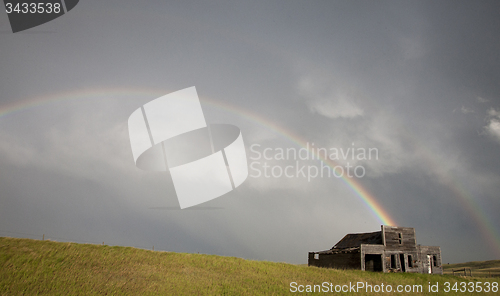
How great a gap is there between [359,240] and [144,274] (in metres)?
27.4

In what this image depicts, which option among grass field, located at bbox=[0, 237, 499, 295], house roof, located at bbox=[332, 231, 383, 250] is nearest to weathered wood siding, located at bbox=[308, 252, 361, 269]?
grass field, located at bbox=[0, 237, 499, 295]

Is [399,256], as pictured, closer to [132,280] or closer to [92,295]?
[132,280]

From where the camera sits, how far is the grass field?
17.1 metres

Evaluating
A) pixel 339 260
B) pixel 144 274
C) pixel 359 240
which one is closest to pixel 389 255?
pixel 339 260

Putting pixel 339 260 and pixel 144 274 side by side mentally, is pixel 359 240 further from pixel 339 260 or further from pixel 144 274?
pixel 144 274

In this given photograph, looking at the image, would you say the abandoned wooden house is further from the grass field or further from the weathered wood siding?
the grass field

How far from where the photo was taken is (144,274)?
2070 cm

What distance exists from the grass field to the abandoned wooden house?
9.19ft

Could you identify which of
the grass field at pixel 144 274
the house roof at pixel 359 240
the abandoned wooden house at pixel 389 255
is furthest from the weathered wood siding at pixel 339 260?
the house roof at pixel 359 240

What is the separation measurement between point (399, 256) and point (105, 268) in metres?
28.9

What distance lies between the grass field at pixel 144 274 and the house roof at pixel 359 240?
18.8 feet

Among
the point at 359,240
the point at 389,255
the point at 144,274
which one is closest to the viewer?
the point at 144,274

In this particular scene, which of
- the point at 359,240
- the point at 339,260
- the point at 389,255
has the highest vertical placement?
the point at 359,240

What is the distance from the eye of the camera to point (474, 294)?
24.3 m
